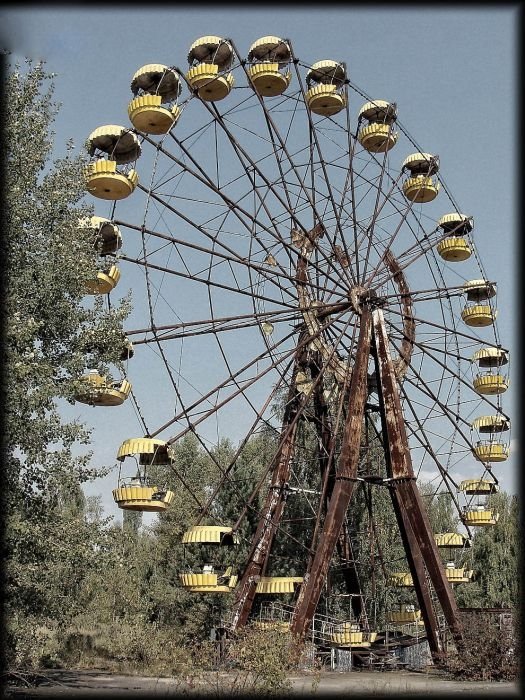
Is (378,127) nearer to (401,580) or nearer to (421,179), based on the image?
(421,179)

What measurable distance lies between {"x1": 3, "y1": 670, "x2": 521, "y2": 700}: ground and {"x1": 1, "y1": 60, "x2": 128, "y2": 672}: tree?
161cm

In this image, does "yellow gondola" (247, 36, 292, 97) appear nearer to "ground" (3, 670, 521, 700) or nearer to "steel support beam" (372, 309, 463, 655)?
"steel support beam" (372, 309, 463, 655)

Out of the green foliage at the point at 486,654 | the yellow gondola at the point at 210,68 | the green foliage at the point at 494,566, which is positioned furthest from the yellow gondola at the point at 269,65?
the green foliage at the point at 494,566

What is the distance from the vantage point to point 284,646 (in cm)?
1331

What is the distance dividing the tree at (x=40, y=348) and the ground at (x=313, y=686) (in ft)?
5.28

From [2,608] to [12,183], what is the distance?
6.79m

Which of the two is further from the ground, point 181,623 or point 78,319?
point 78,319

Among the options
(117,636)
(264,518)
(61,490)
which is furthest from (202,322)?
(117,636)

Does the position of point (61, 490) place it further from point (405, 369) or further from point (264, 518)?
point (405, 369)

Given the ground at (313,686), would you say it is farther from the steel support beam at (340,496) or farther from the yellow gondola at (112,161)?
the yellow gondola at (112,161)

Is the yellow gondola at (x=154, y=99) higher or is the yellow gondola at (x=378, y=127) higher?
the yellow gondola at (x=378, y=127)

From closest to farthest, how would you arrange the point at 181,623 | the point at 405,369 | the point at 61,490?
the point at 61,490 → the point at 405,369 → the point at 181,623

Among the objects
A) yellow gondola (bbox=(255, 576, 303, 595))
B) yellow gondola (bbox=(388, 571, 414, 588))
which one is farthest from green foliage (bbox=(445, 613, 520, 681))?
yellow gondola (bbox=(388, 571, 414, 588))

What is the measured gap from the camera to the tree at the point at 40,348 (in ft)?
40.3
